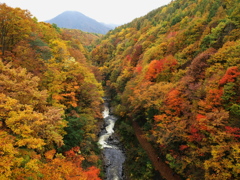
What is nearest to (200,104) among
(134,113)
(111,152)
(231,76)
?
(231,76)

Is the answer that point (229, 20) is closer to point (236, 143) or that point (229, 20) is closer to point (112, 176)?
point (236, 143)

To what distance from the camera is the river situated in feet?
77.4

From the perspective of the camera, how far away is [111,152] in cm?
2833

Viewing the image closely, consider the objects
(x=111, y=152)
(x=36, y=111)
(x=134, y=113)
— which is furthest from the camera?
(x=134, y=113)

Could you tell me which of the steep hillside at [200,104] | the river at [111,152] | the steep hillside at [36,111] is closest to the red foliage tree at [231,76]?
the steep hillside at [200,104]

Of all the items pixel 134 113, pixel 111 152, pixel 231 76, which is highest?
pixel 231 76

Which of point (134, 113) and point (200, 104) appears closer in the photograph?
point (200, 104)

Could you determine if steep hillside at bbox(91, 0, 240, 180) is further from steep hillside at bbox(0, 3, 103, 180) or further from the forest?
steep hillside at bbox(0, 3, 103, 180)

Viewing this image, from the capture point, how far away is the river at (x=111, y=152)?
2359cm

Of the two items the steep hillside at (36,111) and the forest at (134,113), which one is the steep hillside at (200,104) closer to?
the forest at (134,113)

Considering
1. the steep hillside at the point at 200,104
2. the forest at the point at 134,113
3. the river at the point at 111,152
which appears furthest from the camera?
the river at the point at 111,152

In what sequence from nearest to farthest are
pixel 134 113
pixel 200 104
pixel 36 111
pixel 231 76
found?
pixel 36 111 < pixel 231 76 < pixel 200 104 < pixel 134 113

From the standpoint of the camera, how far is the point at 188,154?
58.6 ft

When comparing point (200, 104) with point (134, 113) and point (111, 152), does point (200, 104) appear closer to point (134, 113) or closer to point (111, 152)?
point (134, 113)
